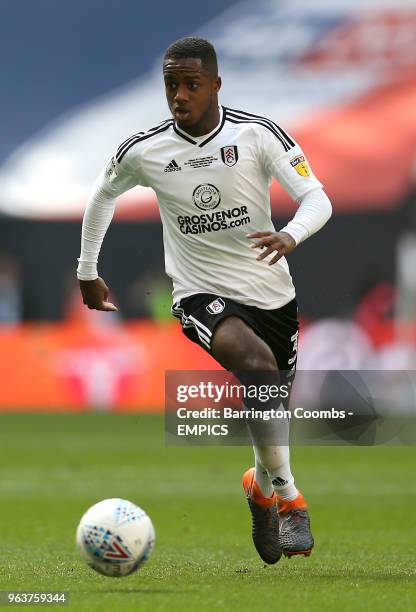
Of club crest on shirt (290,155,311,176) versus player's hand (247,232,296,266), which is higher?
club crest on shirt (290,155,311,176)

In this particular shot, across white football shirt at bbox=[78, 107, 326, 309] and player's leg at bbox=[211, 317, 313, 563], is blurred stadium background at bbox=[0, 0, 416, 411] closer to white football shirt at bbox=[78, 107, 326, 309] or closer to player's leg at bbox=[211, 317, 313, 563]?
player's leg at bbox=[211, 317, 313, 563]

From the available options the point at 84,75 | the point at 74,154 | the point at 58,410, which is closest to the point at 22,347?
the point at 58,410

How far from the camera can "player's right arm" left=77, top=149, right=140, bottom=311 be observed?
6828mm

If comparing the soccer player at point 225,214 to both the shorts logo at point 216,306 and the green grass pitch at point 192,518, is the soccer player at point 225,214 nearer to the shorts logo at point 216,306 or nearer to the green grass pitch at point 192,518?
the shorts logo at point 216,306

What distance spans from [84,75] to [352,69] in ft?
18.7

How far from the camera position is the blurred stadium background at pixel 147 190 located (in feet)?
63.5

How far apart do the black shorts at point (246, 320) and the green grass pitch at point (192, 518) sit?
3.71 ft

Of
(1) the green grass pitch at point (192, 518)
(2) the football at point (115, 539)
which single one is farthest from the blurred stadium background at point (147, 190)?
(2) the football at point (115, 539)

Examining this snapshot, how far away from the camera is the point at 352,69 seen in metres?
27.1

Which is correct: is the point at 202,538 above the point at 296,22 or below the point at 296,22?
below

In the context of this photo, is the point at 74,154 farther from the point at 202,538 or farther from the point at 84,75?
the point at 202,538

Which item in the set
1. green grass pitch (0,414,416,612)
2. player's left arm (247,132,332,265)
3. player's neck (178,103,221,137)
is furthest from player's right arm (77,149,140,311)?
green grass pitch (0,414,416,612)

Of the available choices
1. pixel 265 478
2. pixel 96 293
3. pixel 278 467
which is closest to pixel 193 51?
pixel 96 293

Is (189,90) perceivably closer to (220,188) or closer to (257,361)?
(220,188)
